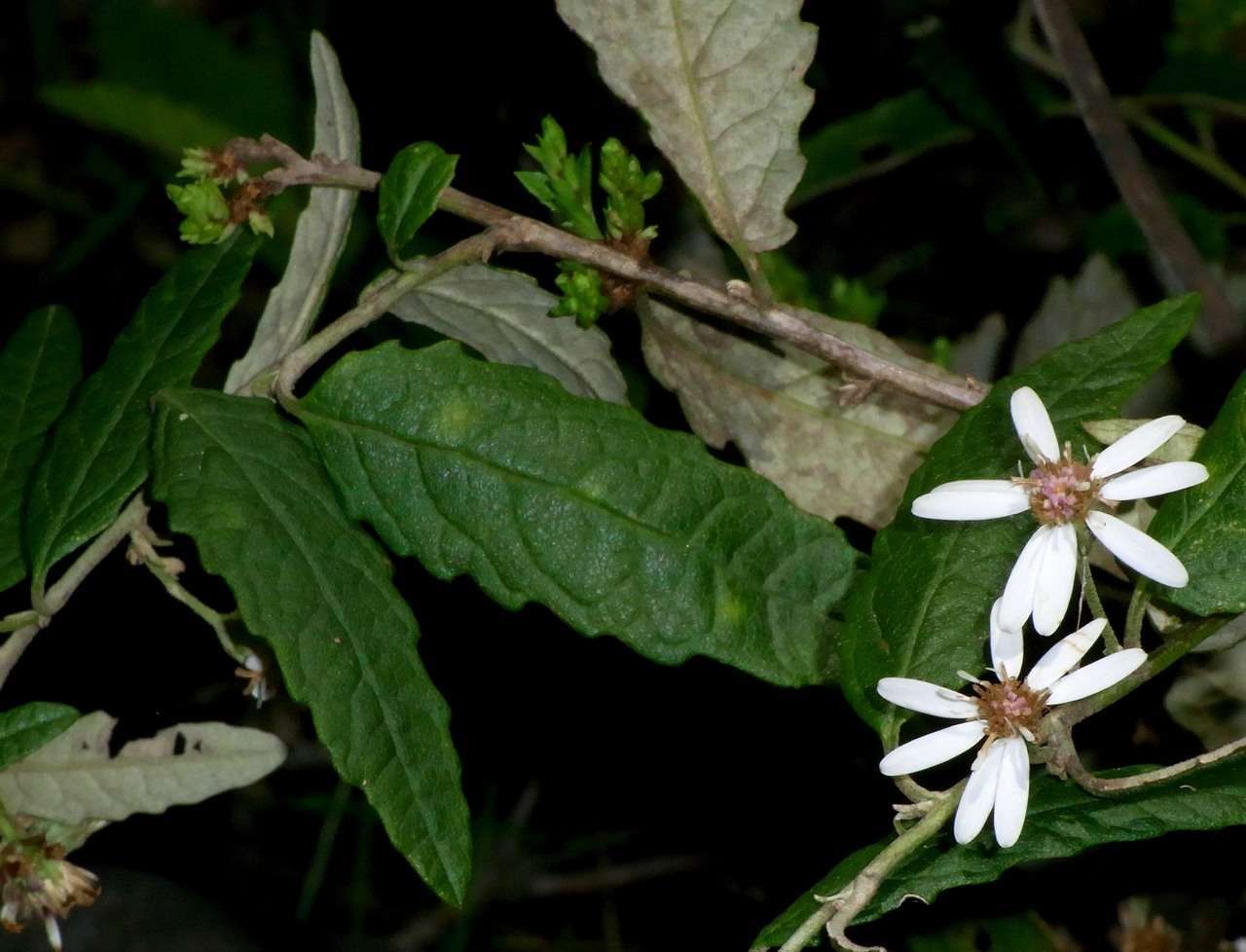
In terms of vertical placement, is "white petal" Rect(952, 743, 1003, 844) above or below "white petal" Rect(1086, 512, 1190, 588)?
below

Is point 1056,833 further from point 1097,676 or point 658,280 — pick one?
point 658,280

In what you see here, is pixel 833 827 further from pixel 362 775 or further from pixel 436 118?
pixel 436 118

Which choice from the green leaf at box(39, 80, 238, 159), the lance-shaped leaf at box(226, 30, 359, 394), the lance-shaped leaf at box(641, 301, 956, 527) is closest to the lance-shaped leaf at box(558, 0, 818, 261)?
the lance-shaped leaf at box(641, 301, 956, 527)

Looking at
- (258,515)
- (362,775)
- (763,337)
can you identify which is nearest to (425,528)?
(258,515)

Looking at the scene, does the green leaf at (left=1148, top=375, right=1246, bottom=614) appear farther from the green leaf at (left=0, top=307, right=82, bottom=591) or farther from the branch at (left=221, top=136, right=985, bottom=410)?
the green leaf at (left=0, top=307, right=82, bottom=591)

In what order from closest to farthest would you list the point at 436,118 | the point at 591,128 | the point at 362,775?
the point at 362,775 < the point at 591,128 < the point at 436,118

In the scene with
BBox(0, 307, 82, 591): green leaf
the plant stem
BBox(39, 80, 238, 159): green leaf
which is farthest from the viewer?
BBox(39, 80, 238, 159): green leaf

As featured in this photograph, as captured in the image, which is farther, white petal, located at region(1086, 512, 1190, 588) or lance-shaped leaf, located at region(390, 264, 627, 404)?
lance-shaped leaf, located at region(390, 264, 627, 404)

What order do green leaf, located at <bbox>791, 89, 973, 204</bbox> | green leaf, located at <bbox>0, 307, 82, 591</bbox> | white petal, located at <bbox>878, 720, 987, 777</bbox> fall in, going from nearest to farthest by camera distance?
1. white petal, located at <bbox>878, 720, 987, 777</bbox>
2. green leaf, located at <bbox>0, 307, 82, 591</bbox>
3. green leaf, located at <bbox>791, 89, 973, 204</bbox>
